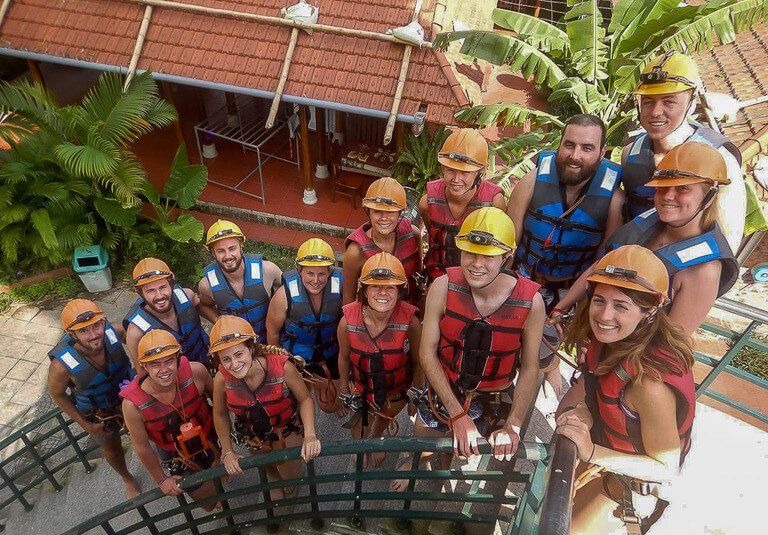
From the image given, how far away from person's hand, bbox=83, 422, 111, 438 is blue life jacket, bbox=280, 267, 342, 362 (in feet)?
6.66

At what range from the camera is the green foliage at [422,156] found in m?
9.67

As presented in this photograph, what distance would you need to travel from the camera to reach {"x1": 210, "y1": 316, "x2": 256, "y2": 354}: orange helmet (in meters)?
3.75

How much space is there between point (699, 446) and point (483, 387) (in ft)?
7.35

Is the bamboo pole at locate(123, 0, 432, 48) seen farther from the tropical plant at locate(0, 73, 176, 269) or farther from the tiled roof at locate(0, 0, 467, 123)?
the tropical plant at locate(0, 73, 176, 269)

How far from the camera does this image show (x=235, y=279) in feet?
16.8

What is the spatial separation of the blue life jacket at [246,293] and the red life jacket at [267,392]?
104 centimetres

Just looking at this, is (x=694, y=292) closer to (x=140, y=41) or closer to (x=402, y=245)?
(x=402, y=245)

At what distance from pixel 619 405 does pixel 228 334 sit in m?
2.70

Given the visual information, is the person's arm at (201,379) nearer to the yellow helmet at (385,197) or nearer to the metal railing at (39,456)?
the yellow helmet at (385,197)

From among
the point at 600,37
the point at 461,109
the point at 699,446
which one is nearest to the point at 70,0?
the point at 461,109

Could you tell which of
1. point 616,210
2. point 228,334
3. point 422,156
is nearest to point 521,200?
point 616,210

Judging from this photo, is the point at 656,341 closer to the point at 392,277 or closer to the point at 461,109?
the point at 392,277

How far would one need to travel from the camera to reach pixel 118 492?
566 cm

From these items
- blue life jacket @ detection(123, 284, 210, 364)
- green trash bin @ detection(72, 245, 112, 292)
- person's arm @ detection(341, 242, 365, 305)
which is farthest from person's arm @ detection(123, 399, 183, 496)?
green trash bin @ detection(72, 245, 112, 292)
